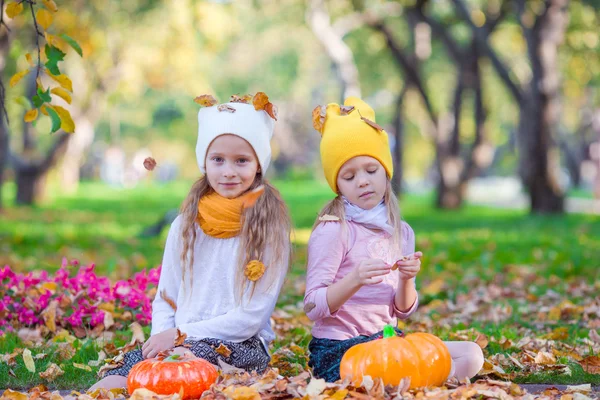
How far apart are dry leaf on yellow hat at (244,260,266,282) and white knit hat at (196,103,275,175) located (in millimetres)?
510

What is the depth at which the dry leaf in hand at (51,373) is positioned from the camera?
13.8 ft

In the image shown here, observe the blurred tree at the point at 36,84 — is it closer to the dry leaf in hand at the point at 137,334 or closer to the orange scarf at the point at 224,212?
the orange scarf at the point at 224,212

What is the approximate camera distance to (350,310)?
3908 millimetres

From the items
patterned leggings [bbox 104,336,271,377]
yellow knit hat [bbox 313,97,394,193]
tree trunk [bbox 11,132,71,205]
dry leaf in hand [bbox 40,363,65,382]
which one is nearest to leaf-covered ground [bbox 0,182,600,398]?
dry leaf in hand [bbox 40,363,65,382]

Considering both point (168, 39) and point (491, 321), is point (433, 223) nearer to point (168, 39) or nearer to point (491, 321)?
point (491, 321)

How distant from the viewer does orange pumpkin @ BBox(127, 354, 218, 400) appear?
3.40 metres

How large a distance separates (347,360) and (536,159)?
12140 mm

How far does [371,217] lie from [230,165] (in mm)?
720

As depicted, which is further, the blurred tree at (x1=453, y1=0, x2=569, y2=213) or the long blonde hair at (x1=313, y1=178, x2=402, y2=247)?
the blurred tree at (x1=453, y1=0, x2=569, y2=213)

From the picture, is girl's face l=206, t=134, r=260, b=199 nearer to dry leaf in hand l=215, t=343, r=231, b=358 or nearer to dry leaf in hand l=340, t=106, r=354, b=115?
dry leaf in hand l=340, t=106, r=354, b=115

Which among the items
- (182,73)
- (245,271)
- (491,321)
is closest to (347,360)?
(245,271)

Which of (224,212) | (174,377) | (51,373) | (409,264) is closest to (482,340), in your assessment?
(409,264)

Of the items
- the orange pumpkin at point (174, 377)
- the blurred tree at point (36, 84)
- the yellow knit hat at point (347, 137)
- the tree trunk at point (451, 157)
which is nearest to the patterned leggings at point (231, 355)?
the orange pumpkin at point (174, 377)

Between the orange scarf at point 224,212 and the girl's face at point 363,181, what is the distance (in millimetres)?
418
